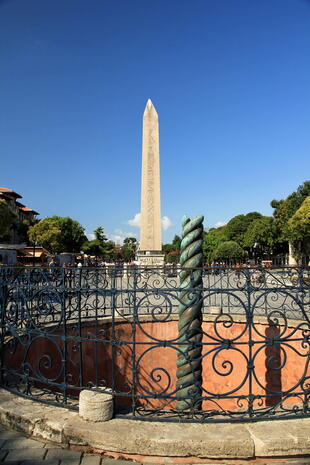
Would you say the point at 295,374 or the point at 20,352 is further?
the point at 295,374

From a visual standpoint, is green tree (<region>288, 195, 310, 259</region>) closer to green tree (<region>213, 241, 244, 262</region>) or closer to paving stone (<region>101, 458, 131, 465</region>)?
green tree (<region>213, 241, 244, 262</region>)

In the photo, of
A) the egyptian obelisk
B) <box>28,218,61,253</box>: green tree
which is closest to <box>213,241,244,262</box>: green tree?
<box>28,218,61,253</box>: green tree

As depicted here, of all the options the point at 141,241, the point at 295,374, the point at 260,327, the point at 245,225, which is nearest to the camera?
the point at 295,374

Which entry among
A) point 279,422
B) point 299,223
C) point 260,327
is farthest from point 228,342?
point 299,223

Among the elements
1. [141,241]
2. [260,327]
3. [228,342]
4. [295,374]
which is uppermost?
[141,241]

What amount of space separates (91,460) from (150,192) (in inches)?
554

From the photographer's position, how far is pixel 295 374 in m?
6.27

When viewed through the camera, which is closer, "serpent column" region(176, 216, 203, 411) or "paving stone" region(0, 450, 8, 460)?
"paving stone" region(0, 450, 8, 460)

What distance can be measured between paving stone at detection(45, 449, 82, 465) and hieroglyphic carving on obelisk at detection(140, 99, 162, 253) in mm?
13926

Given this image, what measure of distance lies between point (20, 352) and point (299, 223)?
32087 mm

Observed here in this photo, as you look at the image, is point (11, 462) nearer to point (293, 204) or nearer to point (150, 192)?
point (150, 192)

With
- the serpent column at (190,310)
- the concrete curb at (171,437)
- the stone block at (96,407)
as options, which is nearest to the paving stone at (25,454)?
the concrete curb at (171,437)

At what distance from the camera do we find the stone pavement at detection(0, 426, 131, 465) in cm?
245

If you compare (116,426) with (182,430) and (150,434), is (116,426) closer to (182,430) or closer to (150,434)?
(150,434)
